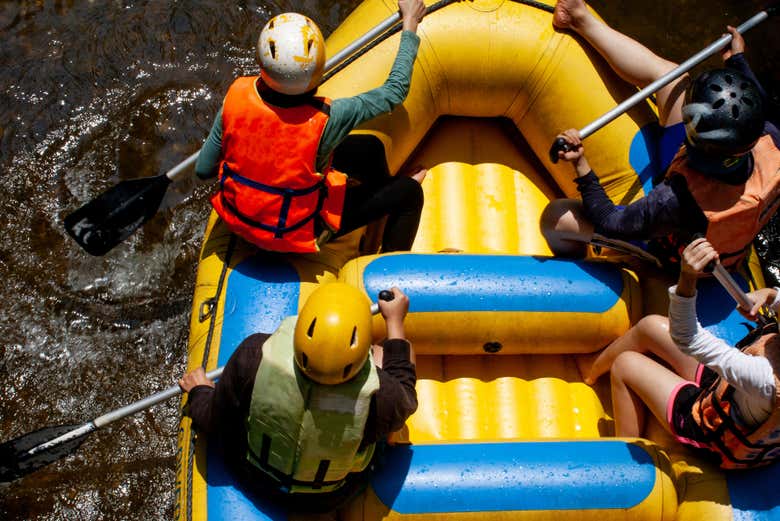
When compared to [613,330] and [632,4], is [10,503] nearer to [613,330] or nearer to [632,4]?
[613,330]

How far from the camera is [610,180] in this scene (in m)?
3.17

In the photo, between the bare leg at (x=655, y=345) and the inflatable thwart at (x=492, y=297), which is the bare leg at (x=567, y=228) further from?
the bare leg at (x=655, y=345)

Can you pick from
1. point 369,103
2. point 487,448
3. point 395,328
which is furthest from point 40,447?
point 369,103

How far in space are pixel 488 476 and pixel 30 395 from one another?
2.29 m

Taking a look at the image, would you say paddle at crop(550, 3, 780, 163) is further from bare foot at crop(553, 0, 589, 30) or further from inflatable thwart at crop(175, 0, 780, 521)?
bare foot at crop(553, 0, 589, 30)

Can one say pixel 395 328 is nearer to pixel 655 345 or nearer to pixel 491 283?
pixel 491 283

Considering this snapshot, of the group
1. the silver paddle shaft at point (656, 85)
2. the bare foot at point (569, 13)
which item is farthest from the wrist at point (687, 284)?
the bare foot at point (569, 13)

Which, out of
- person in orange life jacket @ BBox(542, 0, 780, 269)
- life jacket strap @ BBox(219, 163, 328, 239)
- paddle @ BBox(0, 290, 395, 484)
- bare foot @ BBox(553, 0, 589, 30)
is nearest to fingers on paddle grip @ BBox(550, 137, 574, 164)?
person in orange life jacket @ BBox(542, 0, 780, 269)

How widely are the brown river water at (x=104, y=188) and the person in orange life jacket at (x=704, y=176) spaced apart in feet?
6.55

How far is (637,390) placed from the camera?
271 centimetres

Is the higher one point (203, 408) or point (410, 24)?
point (410, 24)

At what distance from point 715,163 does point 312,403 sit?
4.82ft

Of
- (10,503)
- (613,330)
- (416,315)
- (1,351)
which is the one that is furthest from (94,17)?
(613,330)

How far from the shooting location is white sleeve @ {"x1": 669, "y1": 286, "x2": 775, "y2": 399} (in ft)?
7.08
